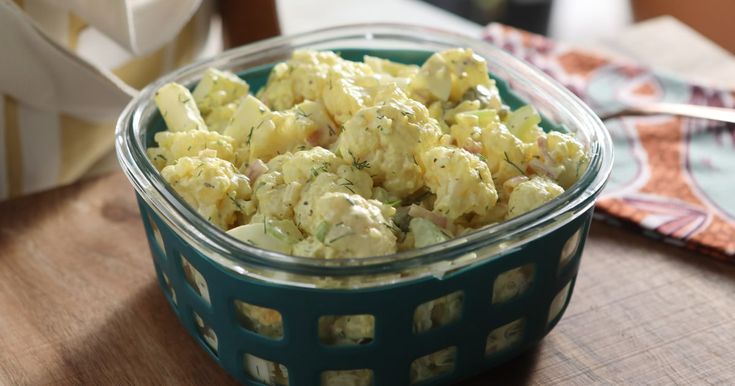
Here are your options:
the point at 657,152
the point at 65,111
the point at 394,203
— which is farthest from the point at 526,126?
the point at 65,111

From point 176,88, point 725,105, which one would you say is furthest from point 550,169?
point 725,105

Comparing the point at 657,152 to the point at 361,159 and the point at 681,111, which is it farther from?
the point at 361,159

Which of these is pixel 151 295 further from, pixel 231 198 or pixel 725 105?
pixel 725 105

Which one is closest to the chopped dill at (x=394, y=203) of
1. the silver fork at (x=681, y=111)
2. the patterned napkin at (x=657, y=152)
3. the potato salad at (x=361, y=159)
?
the potato salad at (x=361, y=159)

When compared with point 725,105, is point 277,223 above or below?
above

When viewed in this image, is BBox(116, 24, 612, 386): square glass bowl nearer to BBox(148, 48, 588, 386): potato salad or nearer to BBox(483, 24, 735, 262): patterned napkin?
BBox(148, 48, 588, 386): potato salad

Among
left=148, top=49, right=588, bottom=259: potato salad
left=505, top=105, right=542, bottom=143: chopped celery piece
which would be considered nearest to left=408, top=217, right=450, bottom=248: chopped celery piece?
left=148, top=49, right=588, bottom=259: potato salad
